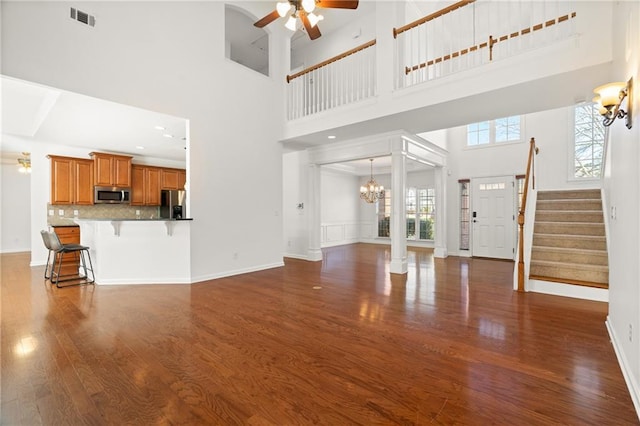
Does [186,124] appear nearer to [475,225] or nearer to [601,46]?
[601,46]

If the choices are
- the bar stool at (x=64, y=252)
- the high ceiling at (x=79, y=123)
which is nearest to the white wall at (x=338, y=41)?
the high ceiling at (x=79, y=123)

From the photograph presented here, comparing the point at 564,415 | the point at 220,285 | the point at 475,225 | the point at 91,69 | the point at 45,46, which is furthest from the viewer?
the point at 475,225

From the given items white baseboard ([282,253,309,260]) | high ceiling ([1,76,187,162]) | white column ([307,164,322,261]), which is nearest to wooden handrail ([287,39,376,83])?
white column ([307,164,322,261])

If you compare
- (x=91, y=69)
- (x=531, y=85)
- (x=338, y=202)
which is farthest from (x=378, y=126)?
(x=338, y=202)

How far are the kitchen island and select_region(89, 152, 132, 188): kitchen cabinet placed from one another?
9.69ft

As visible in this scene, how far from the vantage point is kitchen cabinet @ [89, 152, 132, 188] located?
710cm

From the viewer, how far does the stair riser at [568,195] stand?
532 centimetres

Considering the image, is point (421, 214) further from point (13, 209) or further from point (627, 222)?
point (13, 209)

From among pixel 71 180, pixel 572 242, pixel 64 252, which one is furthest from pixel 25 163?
pixel 572 242

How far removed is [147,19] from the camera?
4.32 metres

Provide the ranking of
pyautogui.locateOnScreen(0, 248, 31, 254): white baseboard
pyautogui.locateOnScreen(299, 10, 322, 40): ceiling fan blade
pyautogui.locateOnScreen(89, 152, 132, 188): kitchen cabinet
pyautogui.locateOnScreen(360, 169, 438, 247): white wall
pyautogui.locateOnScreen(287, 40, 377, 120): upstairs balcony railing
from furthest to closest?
pyautogui.locateOnScreen(360, 169, 438, 247): white wall
pyautogui.locateOnScreen(0, 248, 31, 254): white baseboard
pyautogui.locateOnScreen(89, 152, 132, 188): kitchen cabinet
pyautogui.locateOnScreen(287, 40, 377, 120): upstairs balcony railing
pyautogui.locateOnScreen(299, 10, 322, 40): ceiling fan blade

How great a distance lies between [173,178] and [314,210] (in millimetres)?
4581

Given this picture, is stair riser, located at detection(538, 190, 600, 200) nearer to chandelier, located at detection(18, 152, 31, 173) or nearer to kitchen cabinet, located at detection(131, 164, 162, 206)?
kitchen cabinet, located at detection(131, 164, 162, 206)

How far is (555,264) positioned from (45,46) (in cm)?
749
